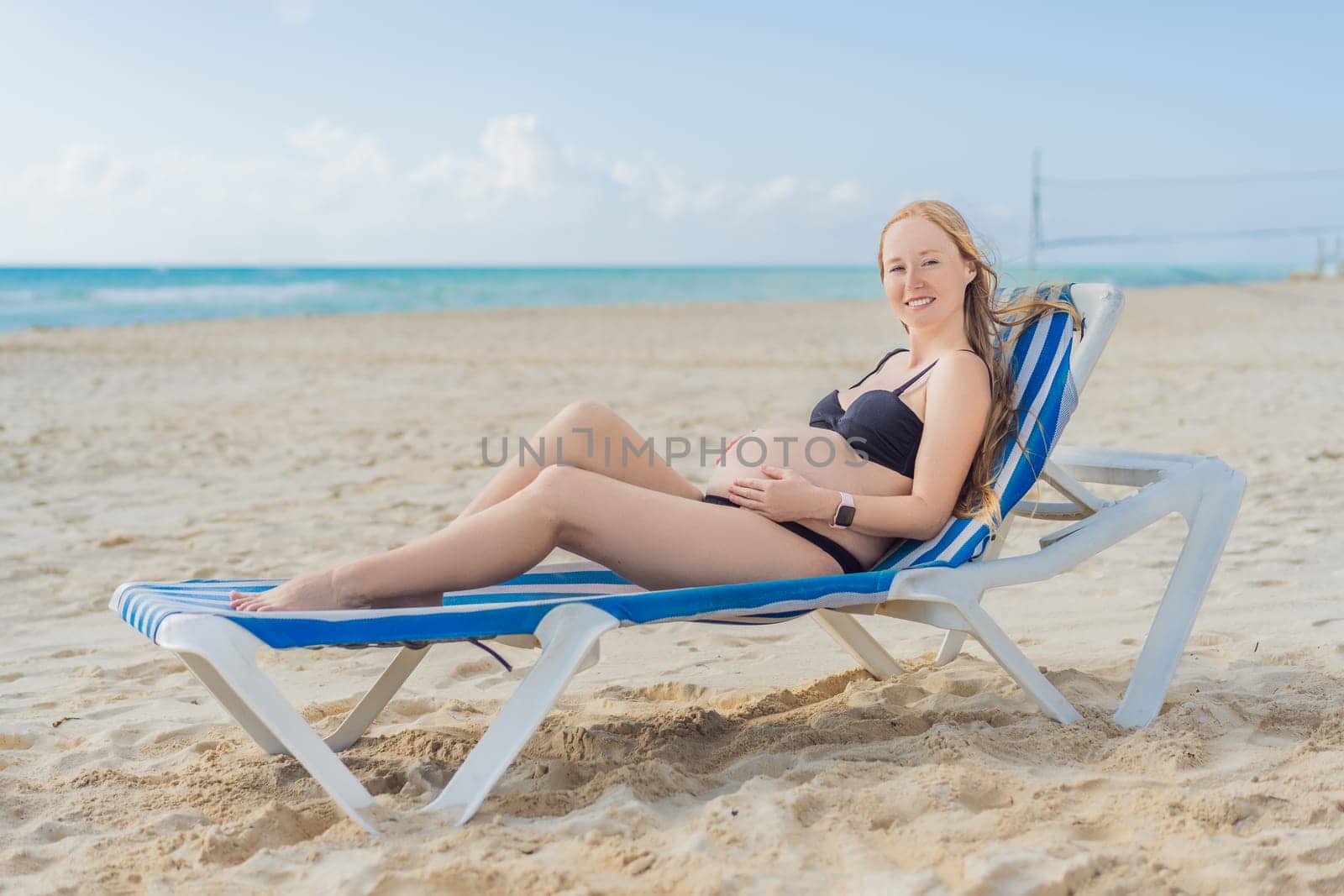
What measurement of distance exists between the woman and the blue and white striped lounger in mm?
100

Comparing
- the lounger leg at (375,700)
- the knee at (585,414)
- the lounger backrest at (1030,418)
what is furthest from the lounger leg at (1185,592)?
the lounger leg at (375,700)

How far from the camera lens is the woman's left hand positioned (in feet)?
8.89

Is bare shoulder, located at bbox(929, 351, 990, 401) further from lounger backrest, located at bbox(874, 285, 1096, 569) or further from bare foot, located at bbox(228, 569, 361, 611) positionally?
bare foot, located at bbox(228, 569, 361, 611)

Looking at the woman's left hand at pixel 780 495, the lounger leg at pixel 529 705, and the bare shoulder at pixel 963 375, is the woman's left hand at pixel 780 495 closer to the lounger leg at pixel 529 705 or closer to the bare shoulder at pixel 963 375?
the bare shoulder at pixel 963 375

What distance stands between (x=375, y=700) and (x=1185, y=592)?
204 centimetres

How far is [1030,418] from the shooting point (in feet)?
9.62

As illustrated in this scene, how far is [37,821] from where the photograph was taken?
7.94ft

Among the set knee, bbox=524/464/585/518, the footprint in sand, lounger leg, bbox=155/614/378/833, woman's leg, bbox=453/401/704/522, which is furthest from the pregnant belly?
the footprint in sand

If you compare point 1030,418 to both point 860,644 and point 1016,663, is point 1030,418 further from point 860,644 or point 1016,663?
point 860,644

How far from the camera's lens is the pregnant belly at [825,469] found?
285cm

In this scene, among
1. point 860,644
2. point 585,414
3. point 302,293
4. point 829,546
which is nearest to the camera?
point 829,546

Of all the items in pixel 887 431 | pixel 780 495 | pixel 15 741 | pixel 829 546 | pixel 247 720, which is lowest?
pixel 15 741

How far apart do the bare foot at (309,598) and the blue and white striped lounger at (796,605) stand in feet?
0.32

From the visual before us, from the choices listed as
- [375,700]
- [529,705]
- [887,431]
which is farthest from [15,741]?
[887,431]
